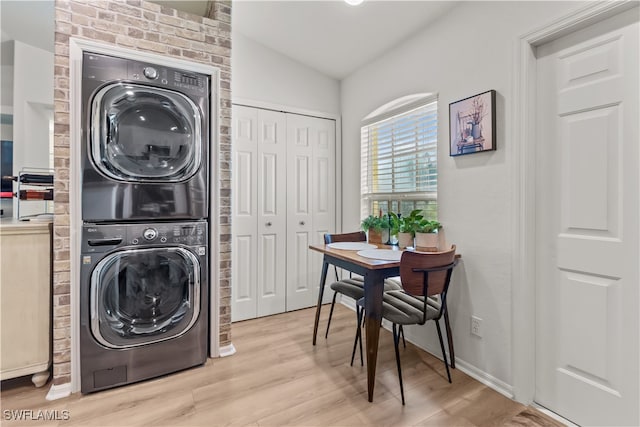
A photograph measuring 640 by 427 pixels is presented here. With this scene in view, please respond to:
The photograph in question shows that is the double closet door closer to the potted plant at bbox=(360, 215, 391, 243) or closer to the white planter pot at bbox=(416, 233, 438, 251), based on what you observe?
the potted plant at bbox=(360, 215, 391, 243)

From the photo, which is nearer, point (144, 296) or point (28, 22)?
point (144, 296)

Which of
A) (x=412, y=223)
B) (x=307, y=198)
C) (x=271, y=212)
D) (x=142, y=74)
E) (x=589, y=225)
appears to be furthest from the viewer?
(x=307, y=198)

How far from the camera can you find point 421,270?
167cm

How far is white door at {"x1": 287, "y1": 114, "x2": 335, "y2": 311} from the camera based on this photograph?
3209 mm

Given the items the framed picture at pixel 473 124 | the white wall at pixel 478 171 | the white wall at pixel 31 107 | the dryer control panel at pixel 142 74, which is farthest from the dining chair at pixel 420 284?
the white wall at pixel 31 107

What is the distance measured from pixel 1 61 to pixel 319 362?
3514 mm

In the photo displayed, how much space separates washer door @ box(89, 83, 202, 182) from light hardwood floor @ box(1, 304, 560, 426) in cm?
128

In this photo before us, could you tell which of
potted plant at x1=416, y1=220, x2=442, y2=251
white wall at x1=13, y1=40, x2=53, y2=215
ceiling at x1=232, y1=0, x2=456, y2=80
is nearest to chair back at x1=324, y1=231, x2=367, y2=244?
potted plant at x1=416, y1=220, x2=442, y2=251

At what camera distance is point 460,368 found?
2.04 meters

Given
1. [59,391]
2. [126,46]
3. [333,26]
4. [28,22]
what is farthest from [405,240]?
[28,22]

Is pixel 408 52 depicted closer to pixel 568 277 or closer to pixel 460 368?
pixel 568 277

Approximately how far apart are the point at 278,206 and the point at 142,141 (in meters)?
1.46

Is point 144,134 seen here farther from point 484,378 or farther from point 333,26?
point 484,378

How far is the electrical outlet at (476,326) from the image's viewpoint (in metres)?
1.93
